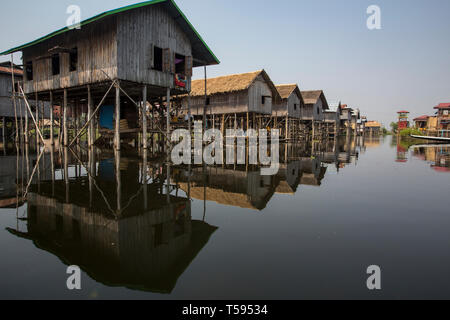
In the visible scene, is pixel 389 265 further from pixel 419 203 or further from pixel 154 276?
pixel 419 203

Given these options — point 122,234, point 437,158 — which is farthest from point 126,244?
point 437,158

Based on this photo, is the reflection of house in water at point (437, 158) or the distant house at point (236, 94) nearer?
the reflection of house in water at point (437, 158)

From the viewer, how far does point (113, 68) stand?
12602mm

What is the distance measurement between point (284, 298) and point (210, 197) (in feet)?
12.1

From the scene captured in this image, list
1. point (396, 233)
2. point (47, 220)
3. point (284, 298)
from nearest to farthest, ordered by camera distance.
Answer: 1. point (284, 298)
2. point (396, 233)
3. point (47, 220)

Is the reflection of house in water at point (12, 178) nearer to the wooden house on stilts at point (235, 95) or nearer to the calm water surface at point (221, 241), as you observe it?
the calm water surface at point (221, 241)

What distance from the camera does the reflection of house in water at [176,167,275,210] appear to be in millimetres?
5617

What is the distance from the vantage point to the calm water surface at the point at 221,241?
2459mm

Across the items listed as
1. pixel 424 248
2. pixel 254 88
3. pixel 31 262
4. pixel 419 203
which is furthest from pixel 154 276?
pixel 254 88

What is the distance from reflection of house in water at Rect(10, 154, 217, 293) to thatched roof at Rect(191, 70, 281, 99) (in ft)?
59.3

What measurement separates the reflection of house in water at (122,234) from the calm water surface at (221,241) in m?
0.02

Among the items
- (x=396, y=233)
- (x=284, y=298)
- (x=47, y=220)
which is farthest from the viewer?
(x=47, y=220)

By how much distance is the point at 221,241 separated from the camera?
3.49 meters

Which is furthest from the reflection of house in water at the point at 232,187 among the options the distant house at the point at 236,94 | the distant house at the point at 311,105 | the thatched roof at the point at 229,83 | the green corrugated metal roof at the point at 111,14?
the distant house at the point at 311,105
